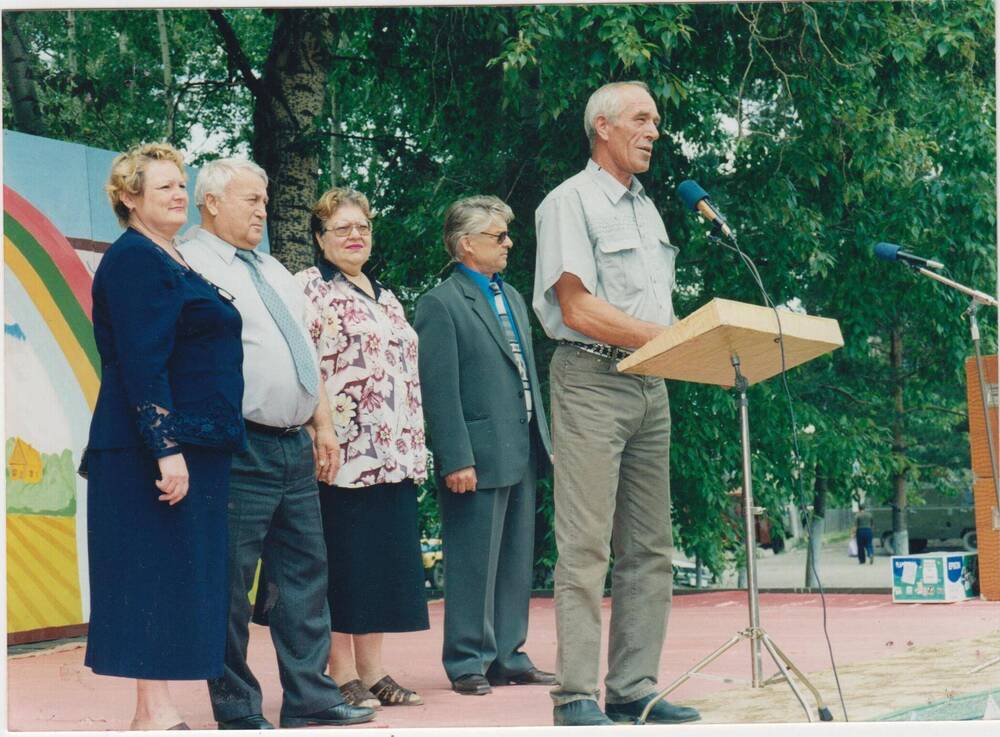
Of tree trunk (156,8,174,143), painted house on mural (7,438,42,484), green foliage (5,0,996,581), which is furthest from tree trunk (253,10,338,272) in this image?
painted house on mural (7,438,42,484)

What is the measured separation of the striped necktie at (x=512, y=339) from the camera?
535 cm

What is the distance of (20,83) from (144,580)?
4.85m

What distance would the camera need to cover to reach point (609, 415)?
→ 14.0 feet

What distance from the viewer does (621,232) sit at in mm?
4336

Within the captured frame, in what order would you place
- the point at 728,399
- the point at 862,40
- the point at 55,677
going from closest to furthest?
the point at 55,677, the point at 862,40, the point at 728,399

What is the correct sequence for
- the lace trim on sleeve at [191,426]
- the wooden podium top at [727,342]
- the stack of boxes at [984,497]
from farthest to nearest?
the stack of boxes at [984,497], the lace trim on sleeve at [191,426], the wooden podium top at [727,342]

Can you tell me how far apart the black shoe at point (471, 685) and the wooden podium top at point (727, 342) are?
1.50 m

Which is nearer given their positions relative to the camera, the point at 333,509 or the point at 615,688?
the point at 615,688

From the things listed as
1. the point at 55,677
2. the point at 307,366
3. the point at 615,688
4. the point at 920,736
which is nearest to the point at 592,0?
the point at 307,366

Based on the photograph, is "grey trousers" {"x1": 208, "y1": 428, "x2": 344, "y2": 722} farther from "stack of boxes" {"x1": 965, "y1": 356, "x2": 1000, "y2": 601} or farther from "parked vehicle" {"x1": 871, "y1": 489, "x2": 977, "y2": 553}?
"parked vehicle" {"x1": 871, "y1": 489, "x2": 977, "y2": 553}

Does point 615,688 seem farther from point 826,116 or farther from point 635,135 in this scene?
point 826,116

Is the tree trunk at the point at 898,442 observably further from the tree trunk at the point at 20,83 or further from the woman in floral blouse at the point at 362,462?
the woman in floral blouse at the point at 362,462

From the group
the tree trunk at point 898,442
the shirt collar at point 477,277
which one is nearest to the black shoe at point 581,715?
the shirt collar at point 477,277

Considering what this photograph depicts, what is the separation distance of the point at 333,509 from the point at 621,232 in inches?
54.2
